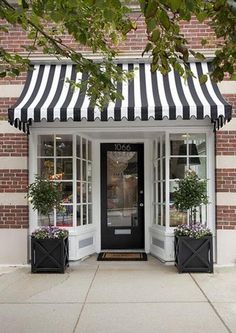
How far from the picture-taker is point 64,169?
899 centimetres

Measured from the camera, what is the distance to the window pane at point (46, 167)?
899cm

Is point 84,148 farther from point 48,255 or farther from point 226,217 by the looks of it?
point 226,217

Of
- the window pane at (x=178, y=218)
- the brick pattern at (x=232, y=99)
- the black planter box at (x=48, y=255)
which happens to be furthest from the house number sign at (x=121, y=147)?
the black planter box at (x=48, y=255)

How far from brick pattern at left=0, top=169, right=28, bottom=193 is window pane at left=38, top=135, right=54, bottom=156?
51 centimetres

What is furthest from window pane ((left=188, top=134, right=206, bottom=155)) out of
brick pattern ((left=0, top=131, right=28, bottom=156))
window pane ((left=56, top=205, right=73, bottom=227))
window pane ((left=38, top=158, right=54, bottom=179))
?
brick pattern ((left=0, top=131, right=28, bottom=156))

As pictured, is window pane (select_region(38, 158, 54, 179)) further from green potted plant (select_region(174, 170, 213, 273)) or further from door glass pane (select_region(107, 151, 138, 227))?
green potted plant (select_region(174, 170, 213, 273))

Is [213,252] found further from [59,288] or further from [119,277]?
[59,288]

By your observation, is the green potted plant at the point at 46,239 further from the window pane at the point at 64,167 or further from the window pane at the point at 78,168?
the window pane at the point at 78,168

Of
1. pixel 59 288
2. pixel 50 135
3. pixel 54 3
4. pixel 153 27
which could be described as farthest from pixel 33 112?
pixel 153 27

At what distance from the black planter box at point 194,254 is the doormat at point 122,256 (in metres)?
1.40

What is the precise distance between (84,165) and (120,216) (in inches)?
57.2

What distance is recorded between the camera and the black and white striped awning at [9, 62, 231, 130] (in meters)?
7.68

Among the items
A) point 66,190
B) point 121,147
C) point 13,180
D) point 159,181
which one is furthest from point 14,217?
point 159,181

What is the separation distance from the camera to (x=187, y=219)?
28.9 feet
